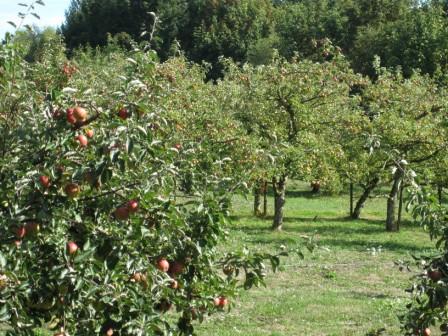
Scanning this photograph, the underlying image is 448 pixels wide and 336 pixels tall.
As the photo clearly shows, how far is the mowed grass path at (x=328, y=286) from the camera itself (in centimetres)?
927

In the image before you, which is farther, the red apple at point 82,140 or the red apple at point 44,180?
the red apple at point 82,140

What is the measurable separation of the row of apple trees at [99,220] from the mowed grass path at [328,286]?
1.72ft

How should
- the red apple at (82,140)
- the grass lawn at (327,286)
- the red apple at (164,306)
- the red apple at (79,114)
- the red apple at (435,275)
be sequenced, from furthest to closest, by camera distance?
the grass lawn at (327,286), the red apple at (435,275), the red apple at (164,306), the red apple at (82,140), the red apple at (79,114)

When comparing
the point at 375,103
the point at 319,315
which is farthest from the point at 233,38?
the point at 319,315

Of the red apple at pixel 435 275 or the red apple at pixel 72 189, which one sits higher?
the red apple at pixel 72 189

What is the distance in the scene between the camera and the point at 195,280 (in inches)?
159

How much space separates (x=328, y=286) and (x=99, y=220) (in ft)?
30.9

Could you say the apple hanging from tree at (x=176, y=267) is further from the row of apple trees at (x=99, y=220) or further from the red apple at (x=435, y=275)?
the red apple at (x=435, y=275)

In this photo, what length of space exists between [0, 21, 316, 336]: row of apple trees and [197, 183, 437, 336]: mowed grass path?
1.72 feet

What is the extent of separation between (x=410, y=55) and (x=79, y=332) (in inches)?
1676

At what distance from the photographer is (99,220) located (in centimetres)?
370

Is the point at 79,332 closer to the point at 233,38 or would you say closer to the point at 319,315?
the point at 319,315

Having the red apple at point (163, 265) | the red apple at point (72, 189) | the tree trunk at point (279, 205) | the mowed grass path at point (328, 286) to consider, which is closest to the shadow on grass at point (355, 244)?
the mowed grass path at point (328, 286)

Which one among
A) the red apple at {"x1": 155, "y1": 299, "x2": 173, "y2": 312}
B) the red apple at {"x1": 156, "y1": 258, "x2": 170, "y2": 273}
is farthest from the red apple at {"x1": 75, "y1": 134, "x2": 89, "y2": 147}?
the red apple at {"x1": 155, "y1": 299, "x2": 173, "y2": 312}
